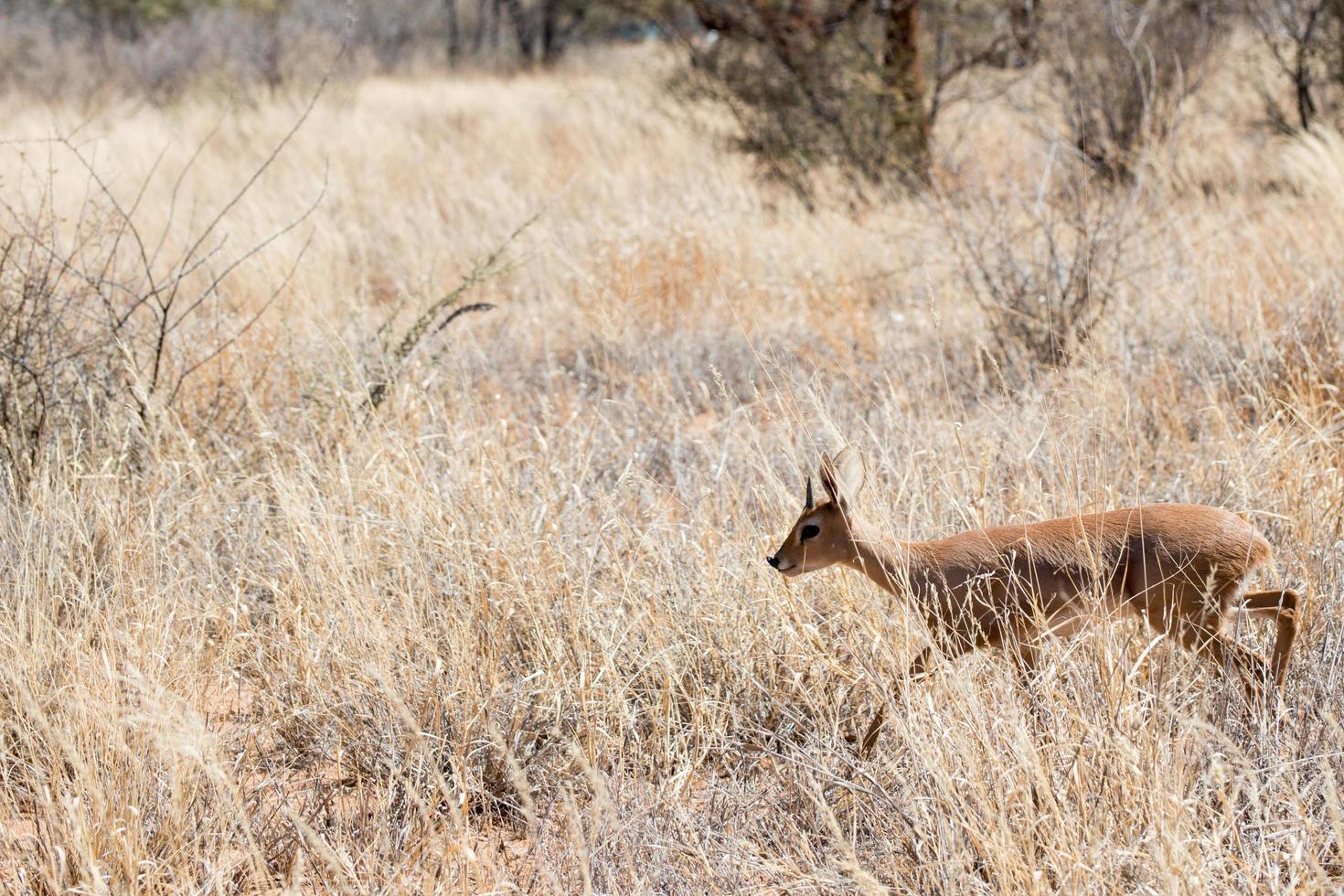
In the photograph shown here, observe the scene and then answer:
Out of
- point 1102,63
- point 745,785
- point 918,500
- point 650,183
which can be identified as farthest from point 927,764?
point 1102,63

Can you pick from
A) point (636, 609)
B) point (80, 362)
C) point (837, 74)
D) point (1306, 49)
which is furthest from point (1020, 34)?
point (636, 609)

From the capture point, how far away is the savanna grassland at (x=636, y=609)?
2.21 metres

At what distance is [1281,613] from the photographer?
243cm

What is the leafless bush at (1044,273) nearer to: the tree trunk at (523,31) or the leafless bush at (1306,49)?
the leafless bush at (1306,49)

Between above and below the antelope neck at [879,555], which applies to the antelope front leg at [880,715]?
below

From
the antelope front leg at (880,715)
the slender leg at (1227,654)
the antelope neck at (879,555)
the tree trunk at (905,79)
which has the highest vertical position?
the tree trunk at (905,79)

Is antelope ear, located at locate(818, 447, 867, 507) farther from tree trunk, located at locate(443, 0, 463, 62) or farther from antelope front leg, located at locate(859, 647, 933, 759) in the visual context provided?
tree trunk, located at locate(443, 0, 463, 62)

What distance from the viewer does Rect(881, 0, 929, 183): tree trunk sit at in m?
8.56

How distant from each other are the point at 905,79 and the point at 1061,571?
6.81 metres

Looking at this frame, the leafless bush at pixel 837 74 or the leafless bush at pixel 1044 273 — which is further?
the leafless bush at pixel 837 74

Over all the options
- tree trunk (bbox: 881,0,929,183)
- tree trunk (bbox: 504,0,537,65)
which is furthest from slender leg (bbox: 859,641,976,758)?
tree trunk (bbox: 504,0,537,65)

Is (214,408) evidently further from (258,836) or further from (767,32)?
(767,32)

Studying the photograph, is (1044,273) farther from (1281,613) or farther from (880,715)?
(880,715)

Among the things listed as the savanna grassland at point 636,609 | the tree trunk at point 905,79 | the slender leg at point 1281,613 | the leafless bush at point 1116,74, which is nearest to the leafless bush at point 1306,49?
the leafless bush at point 1116,74
